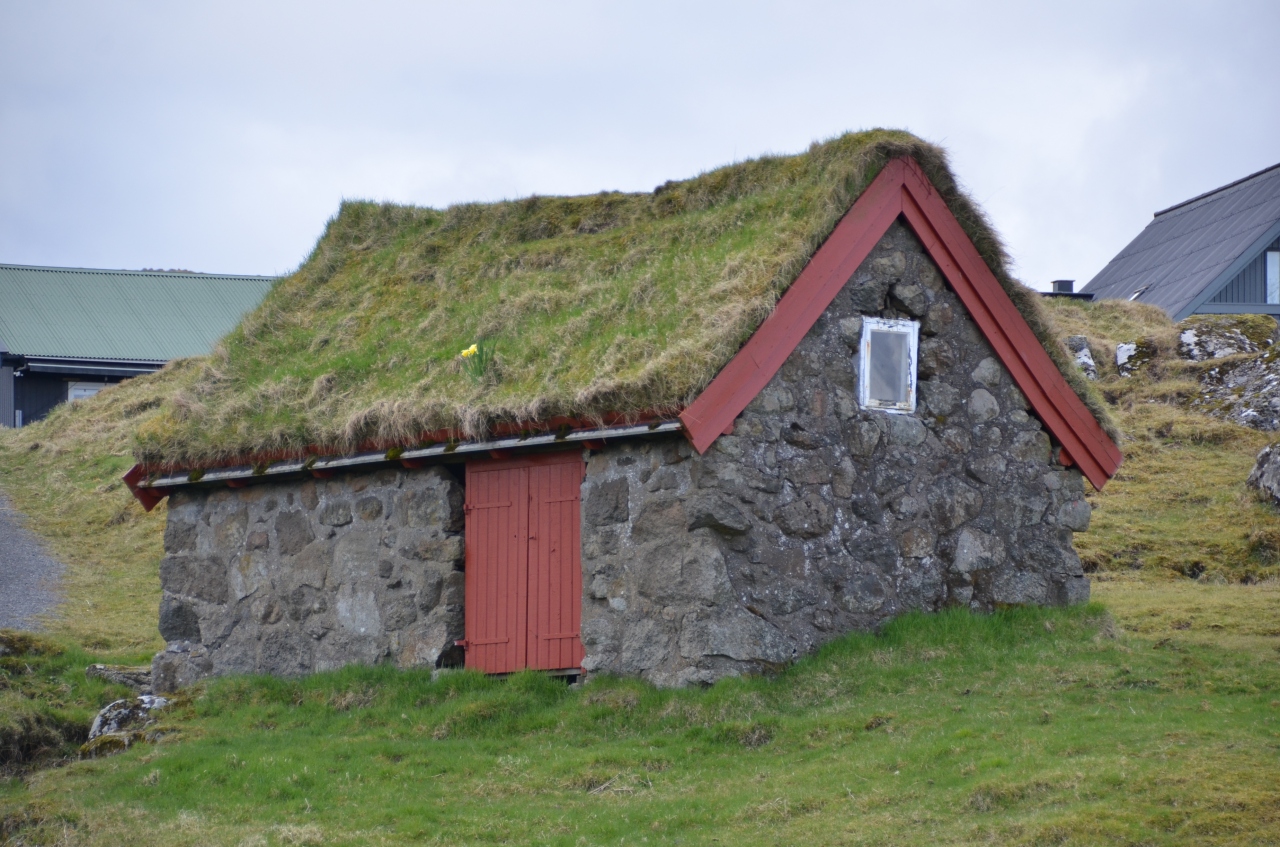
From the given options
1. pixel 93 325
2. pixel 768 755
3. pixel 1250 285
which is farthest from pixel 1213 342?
pixel 93 325

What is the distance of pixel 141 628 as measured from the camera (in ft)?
59.8

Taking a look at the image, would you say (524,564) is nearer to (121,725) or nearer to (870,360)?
(870,360)

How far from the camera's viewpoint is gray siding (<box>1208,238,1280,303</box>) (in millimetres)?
33938

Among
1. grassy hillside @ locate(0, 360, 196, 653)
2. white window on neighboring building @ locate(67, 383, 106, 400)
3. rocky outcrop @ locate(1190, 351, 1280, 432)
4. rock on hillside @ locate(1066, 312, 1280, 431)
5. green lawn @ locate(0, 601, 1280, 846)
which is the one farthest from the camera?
white window on neighboring building @ locate(67, 383, 106, 400)

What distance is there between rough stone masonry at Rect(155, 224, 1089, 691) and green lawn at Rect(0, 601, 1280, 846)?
44 cm

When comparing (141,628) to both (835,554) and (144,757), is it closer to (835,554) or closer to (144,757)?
(144,757)

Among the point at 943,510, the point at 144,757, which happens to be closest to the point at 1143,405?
the point at 943,510

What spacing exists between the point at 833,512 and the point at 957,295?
2633mm

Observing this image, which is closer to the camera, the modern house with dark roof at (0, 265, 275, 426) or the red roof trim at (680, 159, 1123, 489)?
the red roof trim at (680, 159, 1123, 489)

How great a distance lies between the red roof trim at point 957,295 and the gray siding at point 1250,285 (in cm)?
2359

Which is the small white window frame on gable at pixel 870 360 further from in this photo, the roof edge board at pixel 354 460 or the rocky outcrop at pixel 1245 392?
the rocky outcrop at pixel 1245 392

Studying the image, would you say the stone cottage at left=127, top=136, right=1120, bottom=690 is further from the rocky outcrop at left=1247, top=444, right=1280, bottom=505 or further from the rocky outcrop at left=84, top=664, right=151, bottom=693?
the rocky outcrop at left=1247, top=444, right=1280, bottom=505

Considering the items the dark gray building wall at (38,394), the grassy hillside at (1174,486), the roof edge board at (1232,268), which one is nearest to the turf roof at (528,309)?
the grassy hillside at (1174,486)

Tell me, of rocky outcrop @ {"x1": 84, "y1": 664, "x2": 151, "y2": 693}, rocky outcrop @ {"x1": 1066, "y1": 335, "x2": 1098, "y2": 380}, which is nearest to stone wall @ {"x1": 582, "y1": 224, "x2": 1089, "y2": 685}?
rocky outcrop @ {"x1": 84, "y1": 664, "x2": 151, "y2": 693}
